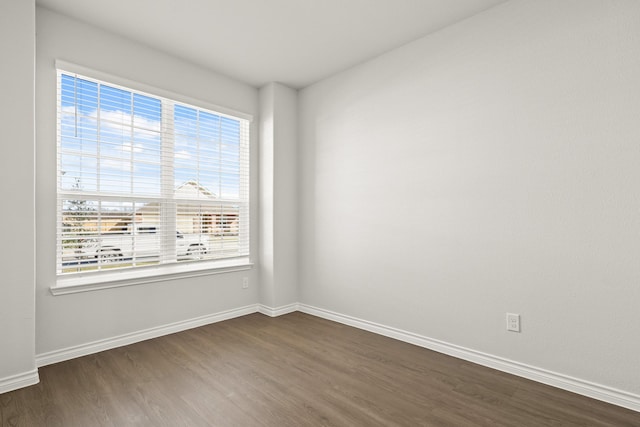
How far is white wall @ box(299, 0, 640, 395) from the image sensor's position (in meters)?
2.00

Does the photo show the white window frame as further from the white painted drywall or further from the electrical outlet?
the electrical outlet

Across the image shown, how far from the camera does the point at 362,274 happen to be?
11.1ft

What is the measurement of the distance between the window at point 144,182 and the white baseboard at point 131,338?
555 millimetres

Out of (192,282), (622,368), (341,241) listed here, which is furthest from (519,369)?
(192,282)

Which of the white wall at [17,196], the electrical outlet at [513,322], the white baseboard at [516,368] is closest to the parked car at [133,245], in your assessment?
the white wall at [17,196]

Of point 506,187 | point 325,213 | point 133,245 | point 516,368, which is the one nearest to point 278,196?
point 325,213

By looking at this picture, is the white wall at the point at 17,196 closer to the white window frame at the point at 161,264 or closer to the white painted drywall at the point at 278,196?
the white window frame at the point at 161,264

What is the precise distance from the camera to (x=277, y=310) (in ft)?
12.5

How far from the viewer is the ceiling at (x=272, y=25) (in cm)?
248

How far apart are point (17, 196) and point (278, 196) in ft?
7.47

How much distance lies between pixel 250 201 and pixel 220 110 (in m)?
1.07

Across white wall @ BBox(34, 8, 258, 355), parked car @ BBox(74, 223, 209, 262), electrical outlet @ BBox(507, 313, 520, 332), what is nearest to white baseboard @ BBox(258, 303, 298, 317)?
white wall @ BBox(34, 8, 258, 355)

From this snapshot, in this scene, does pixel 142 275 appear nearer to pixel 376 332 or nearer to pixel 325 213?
pixel 325 213

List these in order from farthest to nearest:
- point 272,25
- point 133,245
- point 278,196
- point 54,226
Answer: point 278,196 < point 133,245 < point 272,25 < point 54,226
